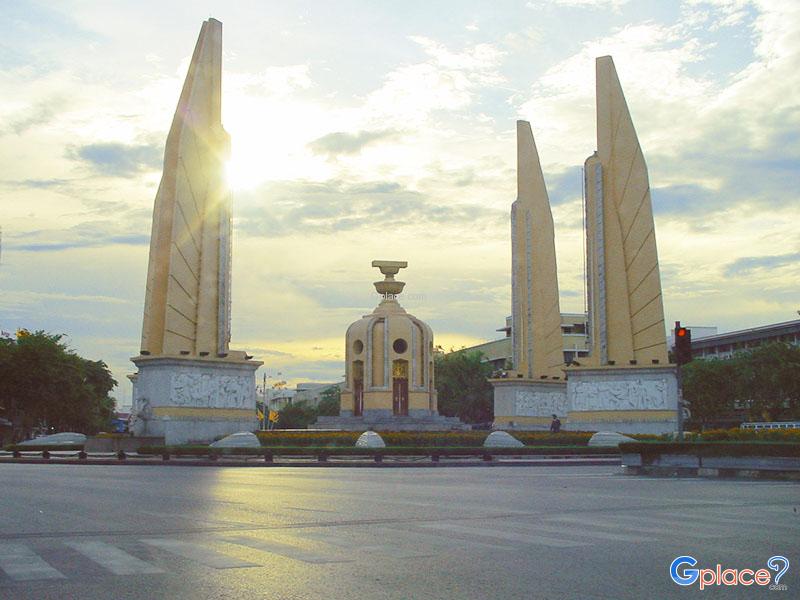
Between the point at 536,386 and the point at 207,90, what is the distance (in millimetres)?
25439

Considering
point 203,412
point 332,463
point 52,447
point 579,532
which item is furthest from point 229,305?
point 579,532

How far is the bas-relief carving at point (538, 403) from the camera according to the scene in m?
54.8

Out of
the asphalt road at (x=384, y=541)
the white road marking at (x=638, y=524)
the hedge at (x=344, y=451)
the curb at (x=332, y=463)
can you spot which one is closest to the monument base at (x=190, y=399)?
the hedge at (x=344, y=451)

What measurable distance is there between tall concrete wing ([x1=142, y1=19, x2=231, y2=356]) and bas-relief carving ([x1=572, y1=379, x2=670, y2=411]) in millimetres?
18348

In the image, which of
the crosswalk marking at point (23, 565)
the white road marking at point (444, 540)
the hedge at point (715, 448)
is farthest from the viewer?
the hedge at point (715, 448)

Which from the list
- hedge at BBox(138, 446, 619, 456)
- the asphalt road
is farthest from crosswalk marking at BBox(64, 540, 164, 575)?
hedge at BBox(138, 446, 619, 456)

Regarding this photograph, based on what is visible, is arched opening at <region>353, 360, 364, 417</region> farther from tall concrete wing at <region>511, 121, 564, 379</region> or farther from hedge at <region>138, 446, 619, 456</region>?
hedge at <region>138, 446, 619, 456</region>

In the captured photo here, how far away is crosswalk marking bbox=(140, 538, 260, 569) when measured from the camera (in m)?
8.23

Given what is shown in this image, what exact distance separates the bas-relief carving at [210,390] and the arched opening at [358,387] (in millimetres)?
20822

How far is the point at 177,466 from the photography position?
2998cm

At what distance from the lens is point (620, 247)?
48.8 m

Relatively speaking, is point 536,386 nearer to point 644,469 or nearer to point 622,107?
point 622,107

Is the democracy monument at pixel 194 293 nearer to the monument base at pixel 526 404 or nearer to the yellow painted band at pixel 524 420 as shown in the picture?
the yellow painted band at pixel 524 420

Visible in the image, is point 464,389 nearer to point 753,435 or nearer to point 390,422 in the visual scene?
point 390,422
